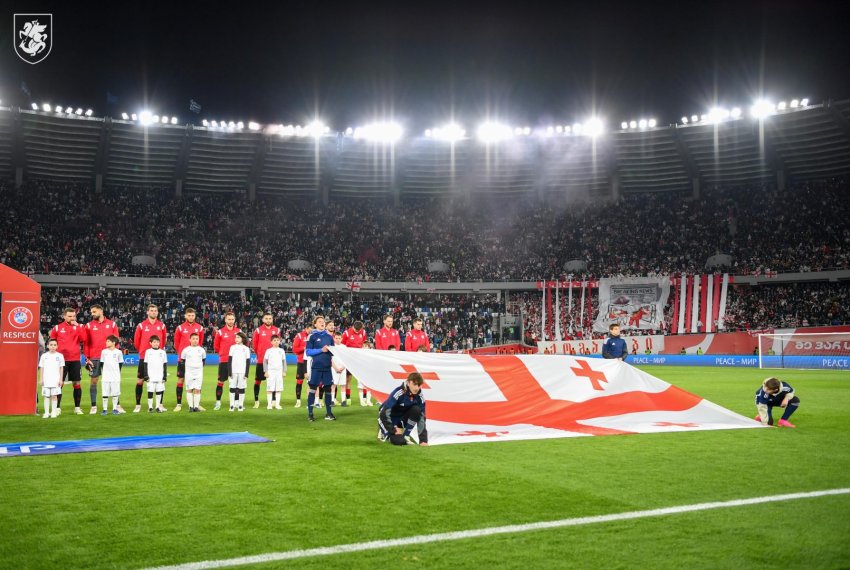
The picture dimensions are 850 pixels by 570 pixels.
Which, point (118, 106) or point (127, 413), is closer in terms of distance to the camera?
point (127, 413)

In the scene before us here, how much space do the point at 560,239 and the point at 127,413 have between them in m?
40.4

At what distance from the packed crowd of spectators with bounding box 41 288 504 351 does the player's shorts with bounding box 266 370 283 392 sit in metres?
23.3

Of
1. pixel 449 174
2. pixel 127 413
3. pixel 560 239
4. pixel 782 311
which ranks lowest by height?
pixel 127 413

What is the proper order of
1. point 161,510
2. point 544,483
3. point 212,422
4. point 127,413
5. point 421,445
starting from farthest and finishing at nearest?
point 127,413 < point 212,422 < point 421,445 < point 544,483 < point 161,510

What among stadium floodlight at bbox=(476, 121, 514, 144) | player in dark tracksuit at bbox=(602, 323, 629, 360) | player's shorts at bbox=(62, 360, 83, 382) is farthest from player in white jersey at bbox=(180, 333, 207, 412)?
stadium floodlight at bbox=(476, 121, 514, 144)

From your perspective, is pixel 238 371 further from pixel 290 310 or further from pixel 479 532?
pixel 290 310

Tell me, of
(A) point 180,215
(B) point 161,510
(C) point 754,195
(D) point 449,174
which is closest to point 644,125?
(C) point 754,195

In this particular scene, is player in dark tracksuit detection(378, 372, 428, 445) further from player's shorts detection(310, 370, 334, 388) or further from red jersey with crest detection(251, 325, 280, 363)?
red jersey with crest detection(251, 325, 280, 363)

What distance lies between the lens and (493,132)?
48.5 m

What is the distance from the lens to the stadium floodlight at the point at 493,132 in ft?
158

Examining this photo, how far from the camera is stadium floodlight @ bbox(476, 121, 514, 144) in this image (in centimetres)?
4816

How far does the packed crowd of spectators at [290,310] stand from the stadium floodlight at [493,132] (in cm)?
1140

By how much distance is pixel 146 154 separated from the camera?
4775 centimetres

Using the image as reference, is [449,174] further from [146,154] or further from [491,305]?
[146,154]
